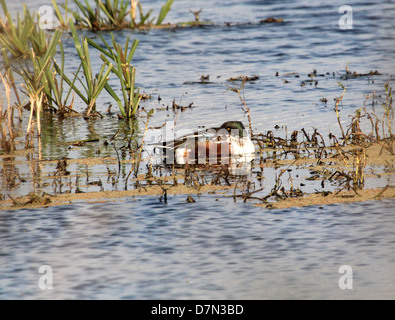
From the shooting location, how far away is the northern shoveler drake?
24.2 feet

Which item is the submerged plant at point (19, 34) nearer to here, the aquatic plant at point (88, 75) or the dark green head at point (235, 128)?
the aquatic plant at point (88, 75)

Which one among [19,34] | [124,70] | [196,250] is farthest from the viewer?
[19,34]

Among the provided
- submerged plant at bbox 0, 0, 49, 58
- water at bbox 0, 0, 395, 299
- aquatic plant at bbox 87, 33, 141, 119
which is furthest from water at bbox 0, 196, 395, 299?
submerged plant at bbox 0, 0, 49, 58

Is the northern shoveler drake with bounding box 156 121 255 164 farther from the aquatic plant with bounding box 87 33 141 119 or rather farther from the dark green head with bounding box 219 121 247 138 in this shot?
the aquatic plant with bounding box 87 33 141 119

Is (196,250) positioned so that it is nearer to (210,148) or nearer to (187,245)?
(187,245)

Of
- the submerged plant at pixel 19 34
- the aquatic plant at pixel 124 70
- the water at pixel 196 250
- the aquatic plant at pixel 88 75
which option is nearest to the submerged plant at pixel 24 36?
the submerged plant at pixel 19 34

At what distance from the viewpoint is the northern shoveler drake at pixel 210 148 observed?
7.37 metres

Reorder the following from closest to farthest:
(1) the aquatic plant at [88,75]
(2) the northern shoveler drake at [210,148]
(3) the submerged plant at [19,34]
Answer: (2) the northern shoveler drake at [210,148]
(1) the aquatic plant at [88,75]
(3) the submerged plant at [19,34]

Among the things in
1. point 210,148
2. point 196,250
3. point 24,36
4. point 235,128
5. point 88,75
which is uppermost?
point 24,36

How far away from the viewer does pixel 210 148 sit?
7.53 meters

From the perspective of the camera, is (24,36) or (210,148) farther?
(24,36)

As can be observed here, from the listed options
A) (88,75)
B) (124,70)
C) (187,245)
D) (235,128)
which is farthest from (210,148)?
(187,245)
